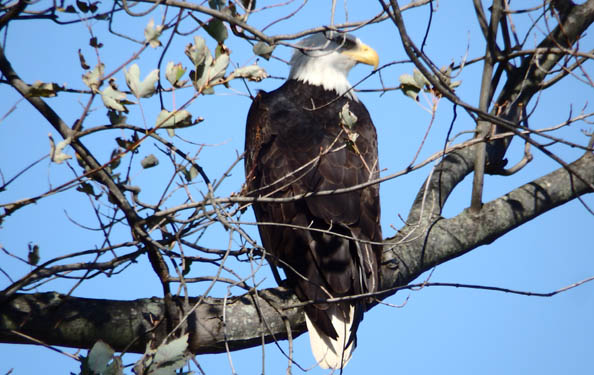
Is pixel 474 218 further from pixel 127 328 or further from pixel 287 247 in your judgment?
pixel 127 328

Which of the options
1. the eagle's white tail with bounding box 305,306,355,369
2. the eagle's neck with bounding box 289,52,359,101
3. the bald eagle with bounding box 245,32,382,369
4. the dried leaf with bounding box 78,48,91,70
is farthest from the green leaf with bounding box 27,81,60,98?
the eagle's neck with bounding box 289,52,359,101

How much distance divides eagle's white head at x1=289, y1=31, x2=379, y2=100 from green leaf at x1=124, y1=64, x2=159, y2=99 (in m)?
2.93

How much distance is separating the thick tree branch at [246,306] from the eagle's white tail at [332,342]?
0.08 m

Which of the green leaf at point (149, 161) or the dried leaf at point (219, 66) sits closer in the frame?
the dried leaf at point (219, 66)

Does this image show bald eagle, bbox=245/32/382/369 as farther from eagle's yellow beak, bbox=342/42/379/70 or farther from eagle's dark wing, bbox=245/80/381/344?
eagle's yellow beak, bbox=342/42/379/70

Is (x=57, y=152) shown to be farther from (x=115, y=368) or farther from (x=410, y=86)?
(x=410, y=86)

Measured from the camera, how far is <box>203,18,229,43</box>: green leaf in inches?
99.2

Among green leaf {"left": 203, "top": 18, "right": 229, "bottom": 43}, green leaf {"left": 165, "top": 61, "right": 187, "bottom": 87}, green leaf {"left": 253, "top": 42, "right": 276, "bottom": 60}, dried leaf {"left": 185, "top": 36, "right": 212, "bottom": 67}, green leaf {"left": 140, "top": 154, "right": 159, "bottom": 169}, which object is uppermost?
green leaf {"left": 203, "top": 18, "right": 229, "bottom": 43}

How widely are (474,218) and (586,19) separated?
1500 millimetres

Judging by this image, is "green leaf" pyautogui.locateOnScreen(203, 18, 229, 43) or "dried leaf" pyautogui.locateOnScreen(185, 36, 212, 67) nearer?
"dried leaf" pyautogui.locateOnScreen(185, 36, 212, 67)

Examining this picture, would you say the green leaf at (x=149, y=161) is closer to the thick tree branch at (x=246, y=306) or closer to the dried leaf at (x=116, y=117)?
the dried leaf at (x=116, y=117)

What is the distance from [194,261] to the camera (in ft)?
9.59

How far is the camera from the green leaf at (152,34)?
2.32m

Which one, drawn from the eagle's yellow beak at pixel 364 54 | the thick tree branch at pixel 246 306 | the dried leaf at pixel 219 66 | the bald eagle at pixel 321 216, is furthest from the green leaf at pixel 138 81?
the eagle's yellow beak at pixel 364 54
